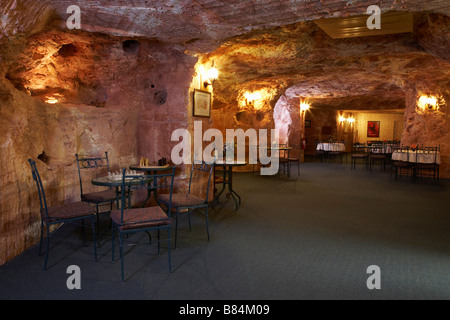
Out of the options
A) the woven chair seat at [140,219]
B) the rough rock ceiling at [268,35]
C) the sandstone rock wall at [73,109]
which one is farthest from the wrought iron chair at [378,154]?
the woven chair seat at [140,219]

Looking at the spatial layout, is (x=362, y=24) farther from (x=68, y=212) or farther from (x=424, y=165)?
(x=424, y=165)

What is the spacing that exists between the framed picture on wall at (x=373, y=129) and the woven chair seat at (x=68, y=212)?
67.8 ft

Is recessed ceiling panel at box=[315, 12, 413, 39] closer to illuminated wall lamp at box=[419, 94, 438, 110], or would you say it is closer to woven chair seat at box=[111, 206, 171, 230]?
woven chair seat at box=[111, 206, 171, 230]

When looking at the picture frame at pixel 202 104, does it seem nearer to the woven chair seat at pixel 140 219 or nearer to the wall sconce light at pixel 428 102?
the woven chair seat at pixel 140 219

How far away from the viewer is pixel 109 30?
12.8 ft

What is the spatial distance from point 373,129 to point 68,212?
68.8 feet

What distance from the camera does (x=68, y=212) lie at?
3039 mm

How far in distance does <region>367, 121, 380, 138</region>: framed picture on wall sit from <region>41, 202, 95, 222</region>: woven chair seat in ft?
67.8

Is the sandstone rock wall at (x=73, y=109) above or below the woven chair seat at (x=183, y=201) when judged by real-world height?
above

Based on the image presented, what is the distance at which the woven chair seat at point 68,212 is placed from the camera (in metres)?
2.93

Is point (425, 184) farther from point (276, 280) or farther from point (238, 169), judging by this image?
point (276, 280)

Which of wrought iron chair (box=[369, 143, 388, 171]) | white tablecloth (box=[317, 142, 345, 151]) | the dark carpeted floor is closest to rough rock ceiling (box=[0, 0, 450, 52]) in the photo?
the dark carpeted floor

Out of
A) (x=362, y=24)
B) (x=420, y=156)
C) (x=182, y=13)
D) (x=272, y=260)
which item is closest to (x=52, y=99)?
(x=182, y=13)
